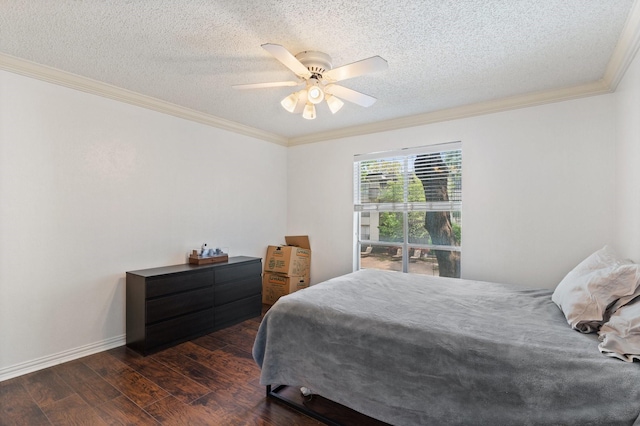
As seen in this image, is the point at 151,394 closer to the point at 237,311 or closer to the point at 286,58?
the point at 237,311

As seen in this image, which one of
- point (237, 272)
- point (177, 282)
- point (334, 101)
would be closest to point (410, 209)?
point (334, 101)

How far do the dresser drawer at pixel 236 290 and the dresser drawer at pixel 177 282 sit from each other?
0.58 feet

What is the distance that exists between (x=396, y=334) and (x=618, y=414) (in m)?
0.92

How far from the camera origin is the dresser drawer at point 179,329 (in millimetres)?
2789

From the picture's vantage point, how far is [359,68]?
193 cm

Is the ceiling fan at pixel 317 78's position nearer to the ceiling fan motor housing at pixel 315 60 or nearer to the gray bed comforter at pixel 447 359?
the ceiling fan motor housing at pixel 315 60

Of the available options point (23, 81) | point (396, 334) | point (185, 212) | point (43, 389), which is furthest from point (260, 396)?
point (23, 81)

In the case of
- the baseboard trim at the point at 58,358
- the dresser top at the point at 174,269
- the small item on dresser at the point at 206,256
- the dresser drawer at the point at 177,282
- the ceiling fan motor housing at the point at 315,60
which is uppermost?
the ceiling fan motor housing at the point at 315,60

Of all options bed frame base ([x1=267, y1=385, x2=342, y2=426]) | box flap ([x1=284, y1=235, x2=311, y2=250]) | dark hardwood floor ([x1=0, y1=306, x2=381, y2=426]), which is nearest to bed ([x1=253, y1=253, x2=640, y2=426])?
bed frame base ([x1=267, y1=385, x2=342, y2=426])

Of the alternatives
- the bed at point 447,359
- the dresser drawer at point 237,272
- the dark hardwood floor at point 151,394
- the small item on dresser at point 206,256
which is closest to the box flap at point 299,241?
the dresser drawer at point 237,272

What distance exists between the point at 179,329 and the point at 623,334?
3275 mm

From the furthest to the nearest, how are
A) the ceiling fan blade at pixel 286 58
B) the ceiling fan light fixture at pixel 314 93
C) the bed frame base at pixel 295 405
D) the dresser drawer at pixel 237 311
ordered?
the dresser drawer at pixel 237 311 < the ceiling fan light fixture at pixel 314 93 < the bed frame base at pixel 295 405 < the ceiling fan blade at pixel 286 58

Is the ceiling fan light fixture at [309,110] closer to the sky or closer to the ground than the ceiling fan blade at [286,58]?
closer to the ground

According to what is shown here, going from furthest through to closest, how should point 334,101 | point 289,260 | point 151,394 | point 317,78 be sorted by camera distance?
point 289,260 < point 334,101 < point 317,78 < point 151,394
